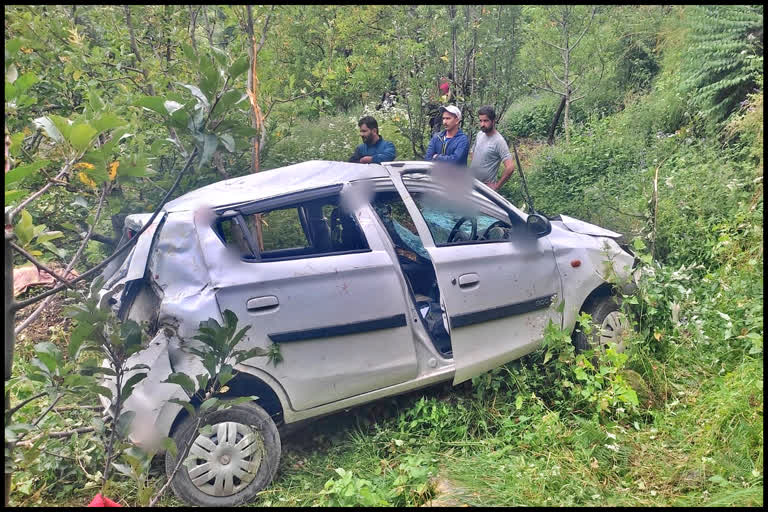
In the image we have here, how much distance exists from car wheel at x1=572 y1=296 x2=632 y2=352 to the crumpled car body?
15 centimetres

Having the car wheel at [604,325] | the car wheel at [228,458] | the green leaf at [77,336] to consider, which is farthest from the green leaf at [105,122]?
the car wheel at [604,325]

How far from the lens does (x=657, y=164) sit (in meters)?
7.15

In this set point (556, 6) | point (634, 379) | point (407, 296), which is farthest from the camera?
point (556, 6)

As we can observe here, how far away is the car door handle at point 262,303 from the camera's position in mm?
3002

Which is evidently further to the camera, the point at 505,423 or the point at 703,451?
the point at 505,423

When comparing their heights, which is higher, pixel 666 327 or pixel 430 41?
pixel 430 41

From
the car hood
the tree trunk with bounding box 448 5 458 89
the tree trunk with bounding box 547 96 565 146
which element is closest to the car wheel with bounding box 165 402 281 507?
the car hood

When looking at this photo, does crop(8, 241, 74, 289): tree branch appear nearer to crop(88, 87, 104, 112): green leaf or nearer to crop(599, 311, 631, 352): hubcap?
crop(88, 87, 104, 112): green leaf

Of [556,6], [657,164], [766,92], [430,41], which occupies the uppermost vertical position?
[556,6]

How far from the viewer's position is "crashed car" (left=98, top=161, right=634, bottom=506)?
9.79 feet

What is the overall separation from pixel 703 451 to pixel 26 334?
17.5ft

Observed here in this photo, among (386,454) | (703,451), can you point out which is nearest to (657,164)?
(703,451)

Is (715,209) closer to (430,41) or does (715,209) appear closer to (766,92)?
(766,92)

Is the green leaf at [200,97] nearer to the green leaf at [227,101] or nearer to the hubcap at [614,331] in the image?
the green leaf at [227,101]
